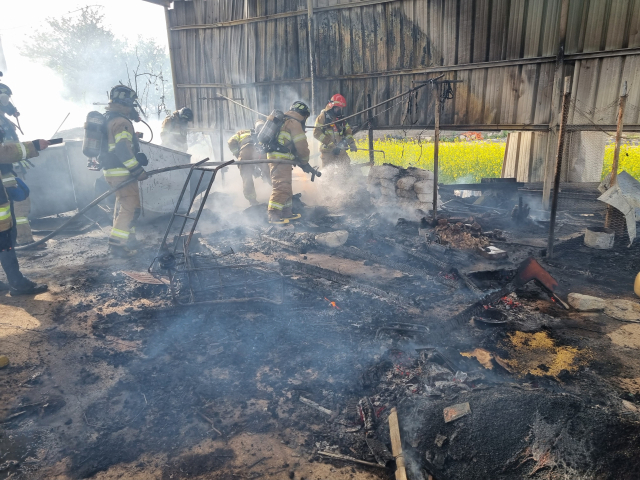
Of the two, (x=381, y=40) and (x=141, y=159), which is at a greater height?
(x=381, y=40)

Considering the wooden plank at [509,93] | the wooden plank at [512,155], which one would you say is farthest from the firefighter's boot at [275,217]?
the wooden plank at [512,155]

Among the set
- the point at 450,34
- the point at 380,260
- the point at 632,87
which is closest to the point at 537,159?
the point at 632,87

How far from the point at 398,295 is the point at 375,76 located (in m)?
6.22

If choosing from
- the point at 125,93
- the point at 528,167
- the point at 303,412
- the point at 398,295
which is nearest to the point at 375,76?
the point at 528,167

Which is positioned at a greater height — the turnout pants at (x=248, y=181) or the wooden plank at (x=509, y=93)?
the wooden plank at (x=509, y=93)

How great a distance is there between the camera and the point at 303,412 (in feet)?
10.8

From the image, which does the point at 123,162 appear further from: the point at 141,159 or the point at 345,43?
the point at 345,43

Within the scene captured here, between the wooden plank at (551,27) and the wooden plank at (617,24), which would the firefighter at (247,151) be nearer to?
the wooden plank at (551,27)

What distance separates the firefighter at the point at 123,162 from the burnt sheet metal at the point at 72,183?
103 cm

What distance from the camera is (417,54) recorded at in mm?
8930

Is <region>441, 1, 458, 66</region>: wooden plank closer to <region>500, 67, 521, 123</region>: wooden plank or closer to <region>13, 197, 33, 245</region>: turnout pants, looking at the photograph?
<region>500, 67, 521, 123</region>: wooden plank

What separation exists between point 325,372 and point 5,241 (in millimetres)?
4415

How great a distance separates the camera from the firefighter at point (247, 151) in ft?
30.4

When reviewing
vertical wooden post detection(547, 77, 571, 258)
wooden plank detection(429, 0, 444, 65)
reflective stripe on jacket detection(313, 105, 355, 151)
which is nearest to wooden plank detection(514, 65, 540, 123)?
wooden plank detection(429, 0, 444, 65)
